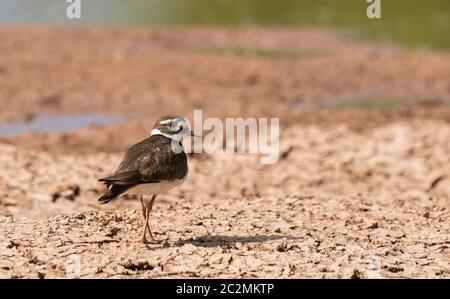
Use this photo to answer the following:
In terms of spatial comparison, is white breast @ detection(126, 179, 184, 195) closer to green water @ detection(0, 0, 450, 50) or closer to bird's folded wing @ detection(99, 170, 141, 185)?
bird's folded wing @ detection(99, 170, 141, 185)

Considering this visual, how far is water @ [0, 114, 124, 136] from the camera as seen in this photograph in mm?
15203

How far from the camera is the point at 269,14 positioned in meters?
29.5

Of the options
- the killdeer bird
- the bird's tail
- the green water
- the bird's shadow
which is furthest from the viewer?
the green water

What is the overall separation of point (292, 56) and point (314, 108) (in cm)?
542

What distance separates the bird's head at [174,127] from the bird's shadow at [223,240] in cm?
90

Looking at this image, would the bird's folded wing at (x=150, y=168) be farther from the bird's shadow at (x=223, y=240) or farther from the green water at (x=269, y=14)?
the green water at (x=269, y=14)

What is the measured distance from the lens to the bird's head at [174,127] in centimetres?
747

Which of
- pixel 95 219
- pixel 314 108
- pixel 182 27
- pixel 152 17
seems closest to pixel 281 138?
pixel 314 108

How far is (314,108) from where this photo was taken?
17172 mm

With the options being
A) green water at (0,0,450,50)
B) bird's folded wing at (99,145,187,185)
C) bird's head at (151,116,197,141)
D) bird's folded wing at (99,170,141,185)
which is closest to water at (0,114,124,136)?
bird's head at (151,116,197,141)

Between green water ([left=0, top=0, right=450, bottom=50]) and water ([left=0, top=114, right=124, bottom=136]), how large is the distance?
35.7 ft

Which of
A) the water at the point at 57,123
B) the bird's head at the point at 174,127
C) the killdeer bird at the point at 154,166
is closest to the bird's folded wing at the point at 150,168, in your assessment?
the killdeer bird at the point at 154,166

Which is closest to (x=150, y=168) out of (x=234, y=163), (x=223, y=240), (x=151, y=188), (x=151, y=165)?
(x=151, y=165)

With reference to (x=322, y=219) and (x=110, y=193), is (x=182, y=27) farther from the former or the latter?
(x=110, y=193)
